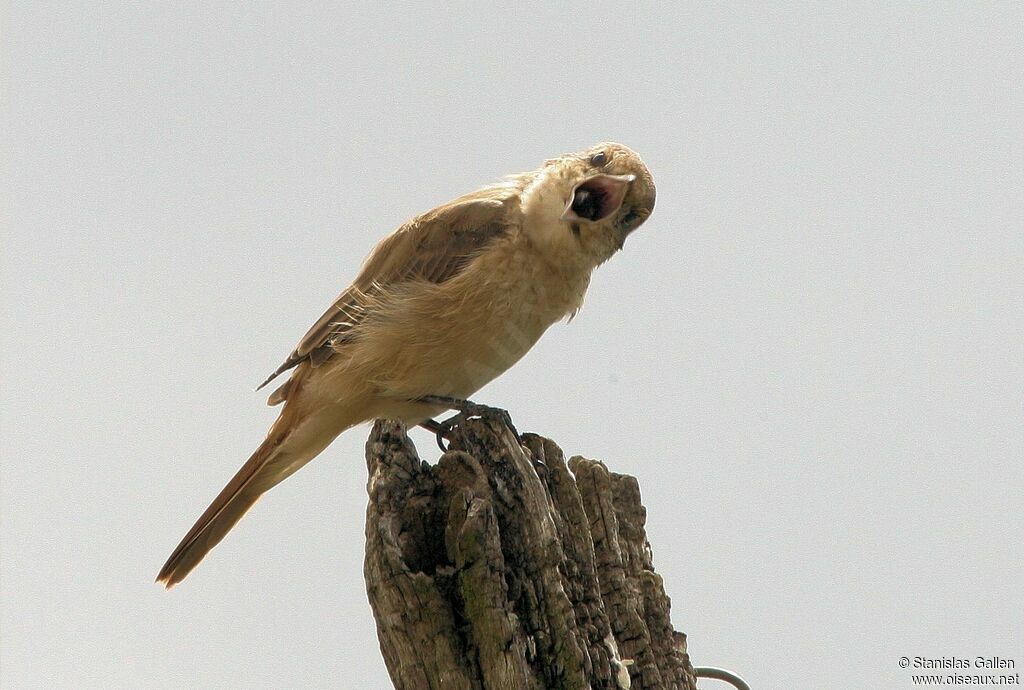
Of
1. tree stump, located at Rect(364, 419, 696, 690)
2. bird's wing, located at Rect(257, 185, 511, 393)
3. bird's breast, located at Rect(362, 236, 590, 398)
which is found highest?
bird's wing, located at Rect(257, 185, 511, 393)

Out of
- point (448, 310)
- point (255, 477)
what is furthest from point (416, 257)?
Answer: point (255, 477)

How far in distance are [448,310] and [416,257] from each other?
1.89 feet

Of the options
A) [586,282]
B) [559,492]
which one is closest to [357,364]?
[586,282]

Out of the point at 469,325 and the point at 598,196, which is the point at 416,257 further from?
the point at 598,196

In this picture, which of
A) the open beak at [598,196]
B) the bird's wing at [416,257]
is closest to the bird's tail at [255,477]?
the bird's wing at [416,257]

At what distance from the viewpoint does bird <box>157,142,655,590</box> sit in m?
5.73

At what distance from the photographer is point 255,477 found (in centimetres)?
621

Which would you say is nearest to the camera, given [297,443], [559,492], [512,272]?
[559,492]

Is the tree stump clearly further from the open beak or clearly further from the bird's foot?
the open beak

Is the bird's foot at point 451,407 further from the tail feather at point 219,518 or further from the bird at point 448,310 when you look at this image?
the tail feather at point 219,518

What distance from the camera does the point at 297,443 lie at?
6.14 metres

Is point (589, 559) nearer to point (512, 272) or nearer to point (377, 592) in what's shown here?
point (377, 592)

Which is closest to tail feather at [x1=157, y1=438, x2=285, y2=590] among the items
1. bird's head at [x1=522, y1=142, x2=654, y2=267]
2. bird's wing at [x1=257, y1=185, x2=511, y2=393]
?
bird's wing at [x1=257, y1=185, x2=511, y2=393]

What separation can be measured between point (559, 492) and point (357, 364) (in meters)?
1.97
